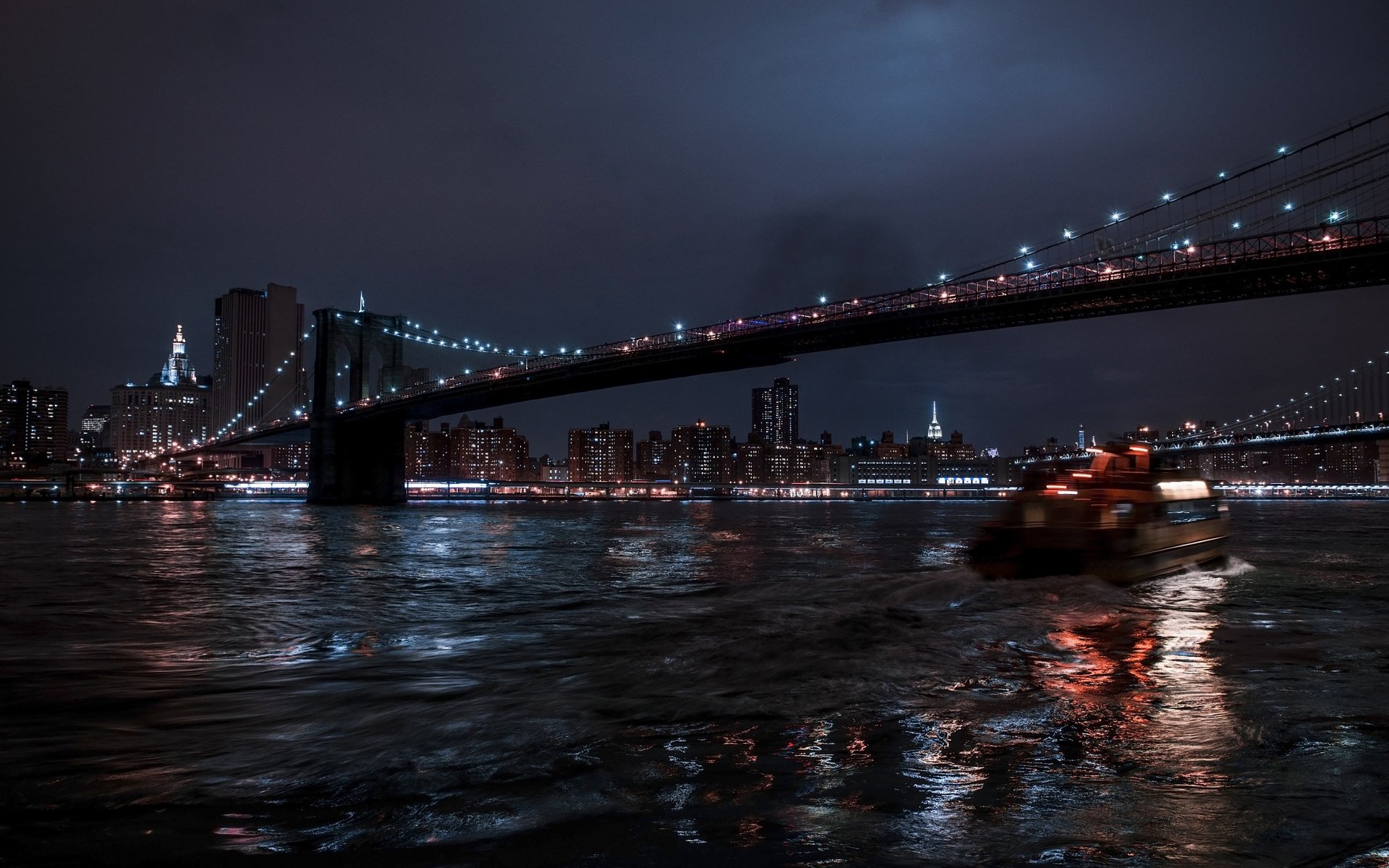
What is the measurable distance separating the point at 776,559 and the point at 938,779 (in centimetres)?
1610

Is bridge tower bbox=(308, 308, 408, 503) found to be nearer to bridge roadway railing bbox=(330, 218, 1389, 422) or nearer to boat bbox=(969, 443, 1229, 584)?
bridge roadway railing bbox=(330, 218, 1389, 422)

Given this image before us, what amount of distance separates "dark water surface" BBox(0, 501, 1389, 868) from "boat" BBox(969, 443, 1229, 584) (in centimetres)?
145

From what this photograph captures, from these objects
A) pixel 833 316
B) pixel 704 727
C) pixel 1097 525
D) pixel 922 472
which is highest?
pixel 833 316

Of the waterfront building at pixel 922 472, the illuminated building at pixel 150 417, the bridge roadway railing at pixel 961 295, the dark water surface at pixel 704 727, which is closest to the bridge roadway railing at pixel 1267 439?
the bridge roadway railing at pixel 961 295

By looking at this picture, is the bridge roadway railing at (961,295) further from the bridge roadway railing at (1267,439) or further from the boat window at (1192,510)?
the bridge roadway railing at (1267,439)

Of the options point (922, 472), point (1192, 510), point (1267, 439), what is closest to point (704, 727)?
point (1192, 510)

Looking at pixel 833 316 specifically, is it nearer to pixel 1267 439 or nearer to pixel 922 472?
pixel 1267 439

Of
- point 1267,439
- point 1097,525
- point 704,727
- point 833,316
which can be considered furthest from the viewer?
point 1267,439

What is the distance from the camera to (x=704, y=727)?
5078 mm

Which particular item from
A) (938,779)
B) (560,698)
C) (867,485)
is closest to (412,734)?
(560,698)

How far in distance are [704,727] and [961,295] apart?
4378 centimetres

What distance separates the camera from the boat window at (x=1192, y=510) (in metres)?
15.7

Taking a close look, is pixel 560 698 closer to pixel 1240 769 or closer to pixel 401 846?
pixel 401 846

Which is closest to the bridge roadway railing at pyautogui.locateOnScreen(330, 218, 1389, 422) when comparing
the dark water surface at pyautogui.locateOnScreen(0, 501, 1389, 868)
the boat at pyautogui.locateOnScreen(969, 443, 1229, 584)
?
the boat at pyautogui.locateOnScreen(969, 443, 1229, 584)
